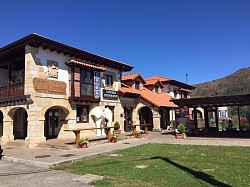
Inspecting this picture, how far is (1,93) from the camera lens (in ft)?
52.9

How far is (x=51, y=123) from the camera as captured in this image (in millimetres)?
16922

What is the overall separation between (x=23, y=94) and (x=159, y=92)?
61.5ft

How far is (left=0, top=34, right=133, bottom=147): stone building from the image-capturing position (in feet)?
A: 45.8

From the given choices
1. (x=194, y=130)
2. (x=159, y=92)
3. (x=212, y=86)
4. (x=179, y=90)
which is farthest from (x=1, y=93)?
(x=212, y=86)

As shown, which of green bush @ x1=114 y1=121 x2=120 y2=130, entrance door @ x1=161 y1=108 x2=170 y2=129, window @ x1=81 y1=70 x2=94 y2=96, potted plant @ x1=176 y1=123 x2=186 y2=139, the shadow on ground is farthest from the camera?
entrance door @ x1=161 y1=108 x2=170 y2=129

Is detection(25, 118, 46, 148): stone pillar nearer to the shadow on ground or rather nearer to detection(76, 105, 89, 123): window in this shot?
detection(76, 105, 89, 123): window

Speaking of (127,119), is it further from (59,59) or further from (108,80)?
(59,59)

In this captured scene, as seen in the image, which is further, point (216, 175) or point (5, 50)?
point (5, 50)

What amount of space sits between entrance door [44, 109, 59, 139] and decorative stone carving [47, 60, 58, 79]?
2957 millimetres

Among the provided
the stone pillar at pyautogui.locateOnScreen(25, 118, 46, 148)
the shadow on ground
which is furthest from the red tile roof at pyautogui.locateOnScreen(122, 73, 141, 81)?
the shadow on ground

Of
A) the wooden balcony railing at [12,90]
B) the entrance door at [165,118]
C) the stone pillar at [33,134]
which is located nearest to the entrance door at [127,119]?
the entrance door at [165,118]

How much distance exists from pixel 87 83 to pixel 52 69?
2.96 metres

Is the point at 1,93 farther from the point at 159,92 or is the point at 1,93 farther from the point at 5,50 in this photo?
the point at 159,92

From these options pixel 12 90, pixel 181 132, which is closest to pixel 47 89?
pixel 12 90
